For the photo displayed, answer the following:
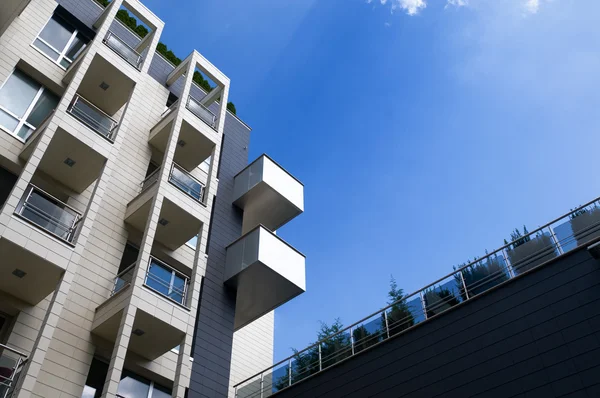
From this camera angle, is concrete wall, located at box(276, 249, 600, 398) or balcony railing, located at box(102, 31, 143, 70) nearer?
concrete wall, located at box(276, 249, 600, 398)

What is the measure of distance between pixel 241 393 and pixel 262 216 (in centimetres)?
619

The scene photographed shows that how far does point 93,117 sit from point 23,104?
1.83m

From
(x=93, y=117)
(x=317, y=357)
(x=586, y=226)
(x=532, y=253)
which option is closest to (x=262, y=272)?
(x=317, y=357)

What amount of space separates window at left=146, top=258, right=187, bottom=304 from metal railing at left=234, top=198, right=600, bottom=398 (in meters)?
4.12

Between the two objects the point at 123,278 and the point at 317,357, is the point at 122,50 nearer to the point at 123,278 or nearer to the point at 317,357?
the point at 123,278

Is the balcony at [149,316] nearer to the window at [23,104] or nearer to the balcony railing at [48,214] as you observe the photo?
the balcony railing at [48,214]

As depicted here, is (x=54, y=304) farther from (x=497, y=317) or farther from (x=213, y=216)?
(x=497, y=317)

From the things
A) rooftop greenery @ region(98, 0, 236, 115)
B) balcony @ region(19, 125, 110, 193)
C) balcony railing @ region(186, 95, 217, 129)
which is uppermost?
rooftop greenery @ region(98, 0, 236, 115)

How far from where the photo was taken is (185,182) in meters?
16.7

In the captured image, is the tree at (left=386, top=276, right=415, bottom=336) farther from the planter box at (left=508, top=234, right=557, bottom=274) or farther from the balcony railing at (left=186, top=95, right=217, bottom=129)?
the balcony railing at (left=186, top=95, right=217, bottom=129)

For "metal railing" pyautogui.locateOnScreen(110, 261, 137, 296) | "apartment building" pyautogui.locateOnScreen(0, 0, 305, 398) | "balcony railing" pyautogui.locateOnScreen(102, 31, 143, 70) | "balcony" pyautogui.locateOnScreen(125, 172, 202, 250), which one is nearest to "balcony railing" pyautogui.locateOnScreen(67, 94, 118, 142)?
"apartment building" pyautogui.locateOnScreen(0, 0, 305, 398)

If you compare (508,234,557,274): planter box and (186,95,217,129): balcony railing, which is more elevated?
(186,95,217,129): balcony railing

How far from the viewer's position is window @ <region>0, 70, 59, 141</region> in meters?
14.1

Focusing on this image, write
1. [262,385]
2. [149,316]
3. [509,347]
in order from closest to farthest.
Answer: [509,347] < [149,316] < [262,385]
